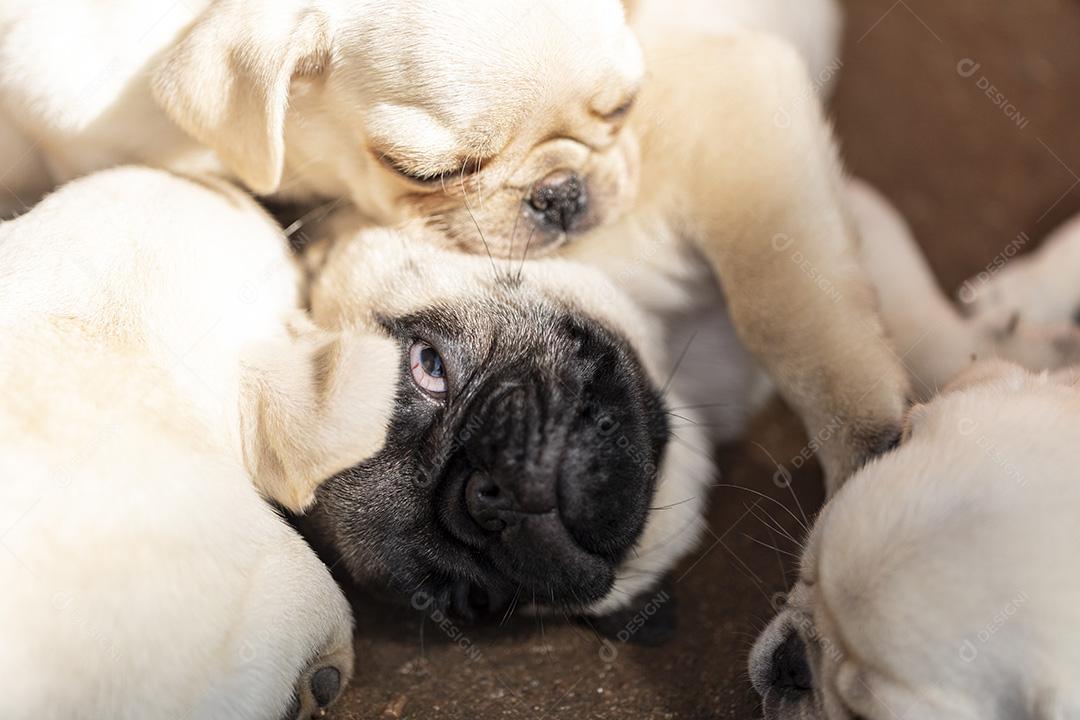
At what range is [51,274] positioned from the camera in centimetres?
171

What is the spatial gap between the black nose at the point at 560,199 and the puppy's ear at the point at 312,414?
1.35 ft

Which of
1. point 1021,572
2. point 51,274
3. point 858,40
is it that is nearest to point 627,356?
point 1021,572

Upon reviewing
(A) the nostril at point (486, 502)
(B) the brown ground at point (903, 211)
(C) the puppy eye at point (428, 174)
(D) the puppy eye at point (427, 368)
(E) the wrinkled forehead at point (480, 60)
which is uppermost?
(E) the wrinkled forehead at point (480, 60)

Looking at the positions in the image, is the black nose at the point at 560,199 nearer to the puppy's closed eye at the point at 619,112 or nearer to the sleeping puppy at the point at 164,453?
the puppy's closed eye at the point at 619,112

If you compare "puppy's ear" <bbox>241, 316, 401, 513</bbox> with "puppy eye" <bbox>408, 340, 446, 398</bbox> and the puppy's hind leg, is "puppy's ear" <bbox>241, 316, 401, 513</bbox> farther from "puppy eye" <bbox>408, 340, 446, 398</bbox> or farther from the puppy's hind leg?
the puppy's hind leg

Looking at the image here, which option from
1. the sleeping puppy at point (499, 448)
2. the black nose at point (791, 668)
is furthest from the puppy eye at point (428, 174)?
the black nose at point (791, 668)

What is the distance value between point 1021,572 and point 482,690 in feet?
3.07

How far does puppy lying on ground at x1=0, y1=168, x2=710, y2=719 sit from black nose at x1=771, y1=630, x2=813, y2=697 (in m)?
0.31

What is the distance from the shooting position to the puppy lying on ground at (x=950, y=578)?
1.44 meters

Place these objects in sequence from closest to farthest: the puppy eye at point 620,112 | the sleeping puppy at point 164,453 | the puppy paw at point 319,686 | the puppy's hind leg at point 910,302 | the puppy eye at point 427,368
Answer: the sleeping puppy at point 164,453 < the puppy paw at point 319,686 < the puppy eye at point 427,368 < the puppy eye at point 620,112 < the puppy's hind leg at point 910,302

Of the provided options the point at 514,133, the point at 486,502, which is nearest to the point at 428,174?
the point at 514,133

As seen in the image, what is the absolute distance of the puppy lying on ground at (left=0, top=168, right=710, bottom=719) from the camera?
56.7 inches

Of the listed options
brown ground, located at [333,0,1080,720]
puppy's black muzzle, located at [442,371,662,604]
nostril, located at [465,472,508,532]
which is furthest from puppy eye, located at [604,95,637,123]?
brown ground, located at [333,0,1080,720]

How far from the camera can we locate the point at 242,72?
1822 millimetres
